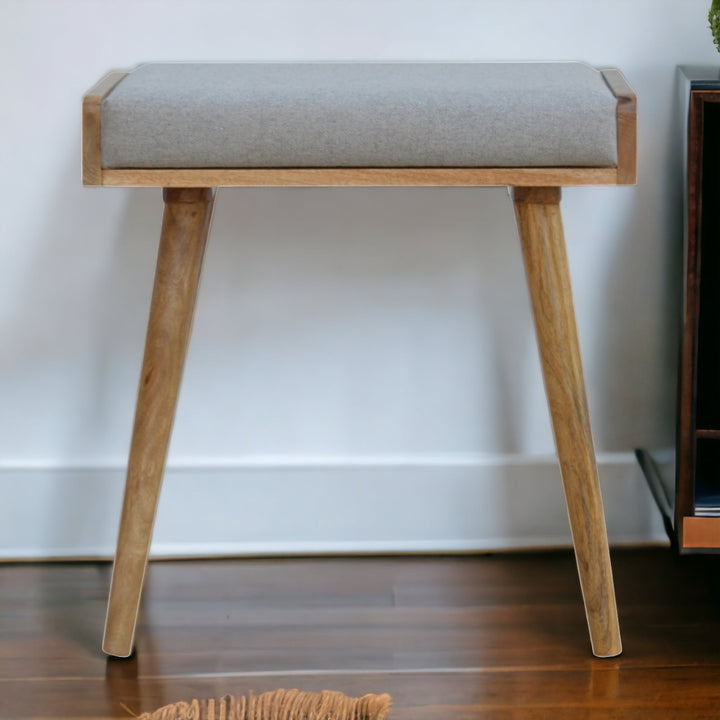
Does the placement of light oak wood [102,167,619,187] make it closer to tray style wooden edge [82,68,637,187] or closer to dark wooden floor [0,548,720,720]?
tray style wooden edge [82,68,637,187]

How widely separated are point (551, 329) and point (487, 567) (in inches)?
15.4

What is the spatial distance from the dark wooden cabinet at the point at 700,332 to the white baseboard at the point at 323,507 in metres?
0.23

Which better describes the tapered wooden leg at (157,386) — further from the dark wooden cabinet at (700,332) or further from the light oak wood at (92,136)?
the dark wooden cabinet at (700,332)

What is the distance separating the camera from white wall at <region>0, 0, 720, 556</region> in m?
1.13

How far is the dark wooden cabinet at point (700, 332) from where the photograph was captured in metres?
0.87

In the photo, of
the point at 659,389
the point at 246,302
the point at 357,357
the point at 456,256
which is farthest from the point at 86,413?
the point at 659,389

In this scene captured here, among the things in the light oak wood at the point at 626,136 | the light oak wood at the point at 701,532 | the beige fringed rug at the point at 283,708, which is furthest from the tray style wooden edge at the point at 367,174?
the beige fringed rug at the point at 283,708

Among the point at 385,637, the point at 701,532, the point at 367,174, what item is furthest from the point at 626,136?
the point at 385,637

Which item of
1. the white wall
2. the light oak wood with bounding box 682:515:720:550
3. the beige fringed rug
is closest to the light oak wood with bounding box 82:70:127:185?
the white wall

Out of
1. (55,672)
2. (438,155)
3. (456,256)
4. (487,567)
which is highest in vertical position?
(438,155)

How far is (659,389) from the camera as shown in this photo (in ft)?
3.95

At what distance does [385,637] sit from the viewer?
3.24ft

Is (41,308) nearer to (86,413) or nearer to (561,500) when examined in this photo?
(86,413)

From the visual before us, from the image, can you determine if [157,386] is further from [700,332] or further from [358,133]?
[700,332]
